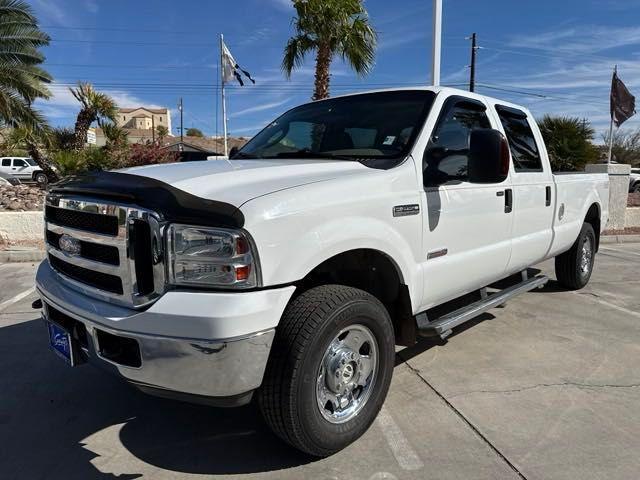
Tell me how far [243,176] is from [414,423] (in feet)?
5.86

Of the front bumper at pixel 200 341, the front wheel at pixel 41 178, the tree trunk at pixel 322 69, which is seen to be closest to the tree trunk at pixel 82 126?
the front wheel at pixel 41 178

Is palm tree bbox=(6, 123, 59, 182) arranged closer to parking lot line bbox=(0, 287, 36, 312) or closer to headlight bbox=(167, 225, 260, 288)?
parking lot line bbox=(0, 287, 36, 312)

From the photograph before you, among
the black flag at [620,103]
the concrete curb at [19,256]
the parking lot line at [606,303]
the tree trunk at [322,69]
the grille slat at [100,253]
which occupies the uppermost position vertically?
the tree trunk at [322,69]

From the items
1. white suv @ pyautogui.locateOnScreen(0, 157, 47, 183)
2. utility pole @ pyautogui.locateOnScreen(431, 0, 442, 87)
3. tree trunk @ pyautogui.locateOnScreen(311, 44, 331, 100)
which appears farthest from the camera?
white suv @ pyautogui.locateOnScreen(0, 157, 47, 183)

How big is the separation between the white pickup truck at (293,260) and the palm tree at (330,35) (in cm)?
1208

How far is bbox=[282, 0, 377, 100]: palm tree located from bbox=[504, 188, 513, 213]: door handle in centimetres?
1225

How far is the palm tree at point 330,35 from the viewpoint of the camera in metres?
14.9

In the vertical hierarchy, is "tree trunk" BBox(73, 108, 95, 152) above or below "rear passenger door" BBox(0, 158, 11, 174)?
above

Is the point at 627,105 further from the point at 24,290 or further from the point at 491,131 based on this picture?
the point at 24,290

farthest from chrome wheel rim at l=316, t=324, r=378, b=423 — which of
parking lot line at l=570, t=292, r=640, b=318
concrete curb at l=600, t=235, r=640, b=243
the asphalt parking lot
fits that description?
concrete curb at l=600, t=235, r=640, b=243

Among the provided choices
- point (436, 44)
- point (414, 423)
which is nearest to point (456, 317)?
point (414, 423)

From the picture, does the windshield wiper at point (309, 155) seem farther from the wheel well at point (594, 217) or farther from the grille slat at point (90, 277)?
the wheel well at point (594, 217)

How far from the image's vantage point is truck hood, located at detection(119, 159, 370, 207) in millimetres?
2430

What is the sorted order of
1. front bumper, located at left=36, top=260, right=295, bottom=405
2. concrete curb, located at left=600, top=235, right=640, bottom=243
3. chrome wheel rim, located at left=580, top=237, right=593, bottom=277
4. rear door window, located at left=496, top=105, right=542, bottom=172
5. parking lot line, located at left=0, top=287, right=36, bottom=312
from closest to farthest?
front bumper, located at left=36, top=260, right=295, bottom=405 < rear door window, located at left=496, top=105, right=542, bottom=172 < parking lot line, located at left=0, top=287, right=36, bottom=312 < chrome wheel rim, located at left=580, top=237, right=593, bottom=277 < concrete curb, located at left=600, top=235, right=640, bottom=243
